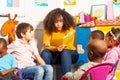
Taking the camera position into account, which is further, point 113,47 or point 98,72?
point 113,47

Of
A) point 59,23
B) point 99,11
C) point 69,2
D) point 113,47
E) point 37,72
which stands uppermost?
point 69,2

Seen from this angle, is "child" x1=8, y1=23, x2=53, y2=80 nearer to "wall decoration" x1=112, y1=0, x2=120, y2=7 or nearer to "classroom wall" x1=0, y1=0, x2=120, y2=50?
"classroom wall" x1=0, y1=0, x2=120, y2=50

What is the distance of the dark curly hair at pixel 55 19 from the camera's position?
126 inches

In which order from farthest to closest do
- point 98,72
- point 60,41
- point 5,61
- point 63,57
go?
point 60,41
point 63,57
point 5,61
point 98,72

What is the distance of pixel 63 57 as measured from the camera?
2961 mm

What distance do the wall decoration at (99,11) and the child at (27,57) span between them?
3.38ft

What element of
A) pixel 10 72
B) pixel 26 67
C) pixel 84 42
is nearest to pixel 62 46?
pixel 84 42

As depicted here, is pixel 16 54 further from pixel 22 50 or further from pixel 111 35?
pixel 111 35

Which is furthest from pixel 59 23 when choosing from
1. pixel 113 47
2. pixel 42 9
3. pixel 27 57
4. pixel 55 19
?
pixel 113 47

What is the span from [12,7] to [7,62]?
0.83 metres

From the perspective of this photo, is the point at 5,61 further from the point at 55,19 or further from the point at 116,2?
the point at 116,2

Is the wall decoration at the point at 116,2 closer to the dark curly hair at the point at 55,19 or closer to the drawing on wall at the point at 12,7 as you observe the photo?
the dark curly hair at the point at 55,19

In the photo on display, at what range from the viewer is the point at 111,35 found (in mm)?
2840

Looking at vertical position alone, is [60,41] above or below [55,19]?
below
